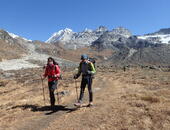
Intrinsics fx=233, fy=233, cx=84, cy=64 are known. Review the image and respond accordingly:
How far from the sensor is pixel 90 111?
10570 mm

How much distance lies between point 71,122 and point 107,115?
1520 mm

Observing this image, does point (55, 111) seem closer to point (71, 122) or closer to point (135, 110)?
point (71, 122)

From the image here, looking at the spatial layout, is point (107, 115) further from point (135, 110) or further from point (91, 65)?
point (91, 65)

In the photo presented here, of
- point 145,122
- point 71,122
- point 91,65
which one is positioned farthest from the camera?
point 91,65

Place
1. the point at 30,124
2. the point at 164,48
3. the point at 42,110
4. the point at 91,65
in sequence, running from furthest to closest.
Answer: the point at 164,48 → the point at 42,110 → the point at 91,65 → the point at 30,124

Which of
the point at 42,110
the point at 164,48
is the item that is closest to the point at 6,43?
the point at 164,48

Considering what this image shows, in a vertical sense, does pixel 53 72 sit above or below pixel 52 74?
above

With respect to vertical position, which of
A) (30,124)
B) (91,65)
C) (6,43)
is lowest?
(30,124)

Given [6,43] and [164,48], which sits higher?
[6,43]

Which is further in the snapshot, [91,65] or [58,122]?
[91,65]

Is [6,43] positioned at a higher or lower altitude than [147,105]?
higher

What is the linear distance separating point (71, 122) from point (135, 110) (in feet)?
8.99

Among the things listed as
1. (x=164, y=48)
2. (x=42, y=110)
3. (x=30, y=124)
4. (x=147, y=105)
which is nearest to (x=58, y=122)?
(x=30, y=124)

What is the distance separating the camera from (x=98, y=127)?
864 cm
